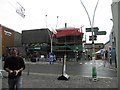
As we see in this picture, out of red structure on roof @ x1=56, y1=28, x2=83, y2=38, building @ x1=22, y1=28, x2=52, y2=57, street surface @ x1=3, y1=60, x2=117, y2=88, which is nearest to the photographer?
street surface @ x1=3, y1=60, x2=117, y2=88

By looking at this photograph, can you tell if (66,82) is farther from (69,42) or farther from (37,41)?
(37,41)

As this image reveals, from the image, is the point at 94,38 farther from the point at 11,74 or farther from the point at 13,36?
the point at 13,36

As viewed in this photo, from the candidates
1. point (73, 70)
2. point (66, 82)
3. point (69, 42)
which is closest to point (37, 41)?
point (69, 42)

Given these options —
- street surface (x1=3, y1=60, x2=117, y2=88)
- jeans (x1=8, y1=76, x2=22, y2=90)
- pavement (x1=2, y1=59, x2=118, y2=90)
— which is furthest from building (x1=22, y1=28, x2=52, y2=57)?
jeans (x1=8, y1=76, x2=22, y2=90)

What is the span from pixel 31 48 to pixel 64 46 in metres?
9.16

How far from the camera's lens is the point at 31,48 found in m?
87.3

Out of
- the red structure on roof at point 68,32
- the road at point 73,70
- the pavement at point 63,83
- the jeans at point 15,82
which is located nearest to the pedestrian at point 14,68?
the jeans at point 15,82

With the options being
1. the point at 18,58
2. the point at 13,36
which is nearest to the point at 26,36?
the point at 13,36

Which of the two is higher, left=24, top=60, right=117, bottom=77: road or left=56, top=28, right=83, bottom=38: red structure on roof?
left=56, top=28, right=83, bottom=38: red structure on roof

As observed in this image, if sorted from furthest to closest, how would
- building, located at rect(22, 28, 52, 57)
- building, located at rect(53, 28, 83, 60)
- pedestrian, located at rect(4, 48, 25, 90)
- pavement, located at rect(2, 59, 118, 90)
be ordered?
1. building, located at rect(22, 28, 52, 57)
2. building, located at rect(53, 28, 83, 60)
3. pavement, located at rect(2, 59, 118, 90)
4. pedestrian, located at rect(4, 48, 25, 90)

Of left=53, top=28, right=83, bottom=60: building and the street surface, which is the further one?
left=53, top=28, right=83, bottom=60: building

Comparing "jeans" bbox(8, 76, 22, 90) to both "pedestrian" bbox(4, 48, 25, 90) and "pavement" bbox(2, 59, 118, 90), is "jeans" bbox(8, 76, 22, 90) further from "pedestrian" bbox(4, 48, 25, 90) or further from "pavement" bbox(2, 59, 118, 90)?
"pavement" bbox(2, 59, 118, 90)

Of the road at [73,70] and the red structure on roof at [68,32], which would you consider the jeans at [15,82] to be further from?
the red structure on roof at [68,32]

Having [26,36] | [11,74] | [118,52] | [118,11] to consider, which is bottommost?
[11,74]
